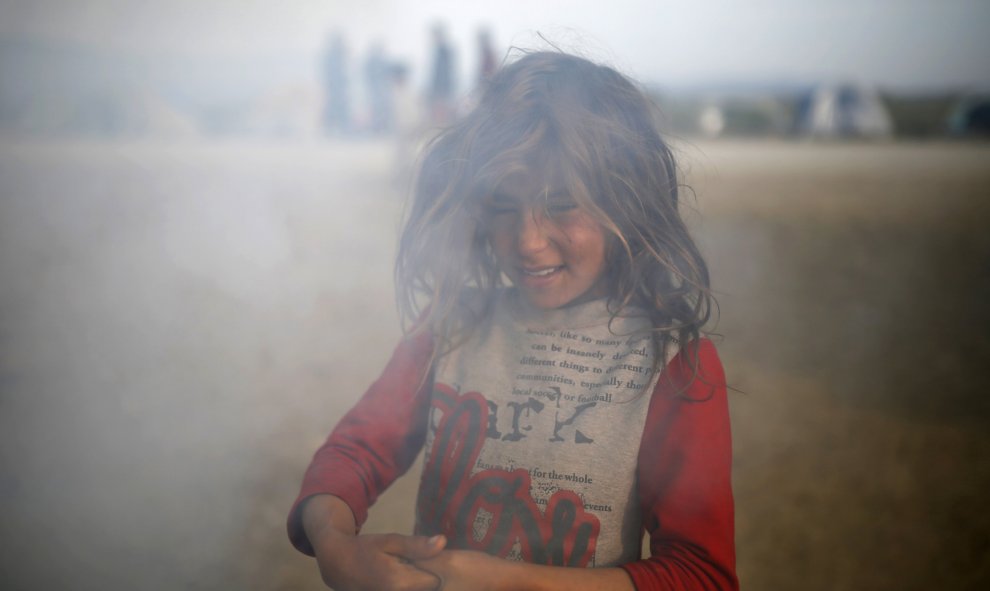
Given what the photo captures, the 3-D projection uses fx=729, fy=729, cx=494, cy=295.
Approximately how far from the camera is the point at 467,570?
64 cm

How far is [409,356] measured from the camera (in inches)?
32.0

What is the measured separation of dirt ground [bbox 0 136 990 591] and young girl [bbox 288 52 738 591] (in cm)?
15

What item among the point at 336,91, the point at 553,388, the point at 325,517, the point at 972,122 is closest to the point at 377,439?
the point at 325,517

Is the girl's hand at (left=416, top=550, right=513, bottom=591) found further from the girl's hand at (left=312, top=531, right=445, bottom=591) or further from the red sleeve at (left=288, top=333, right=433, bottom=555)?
the red sleeve at (left=288, top=333, right=433, bottom=555)

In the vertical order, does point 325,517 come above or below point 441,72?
below

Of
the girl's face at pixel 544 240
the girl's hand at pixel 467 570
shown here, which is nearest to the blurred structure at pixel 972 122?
the girl's face at pixel 544 240

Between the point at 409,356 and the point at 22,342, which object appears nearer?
the point at 409,356

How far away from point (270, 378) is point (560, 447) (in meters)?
1.87

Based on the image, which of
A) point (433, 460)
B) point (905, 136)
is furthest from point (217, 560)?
point (905, 136)

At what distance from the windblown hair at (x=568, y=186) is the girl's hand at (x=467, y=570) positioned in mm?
232

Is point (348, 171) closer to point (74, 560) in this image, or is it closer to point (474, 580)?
point (74, 560)

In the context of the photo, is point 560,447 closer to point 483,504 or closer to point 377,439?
point 483,504

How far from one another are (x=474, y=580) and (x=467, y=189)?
386 mm

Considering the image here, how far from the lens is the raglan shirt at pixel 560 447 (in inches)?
26.8
